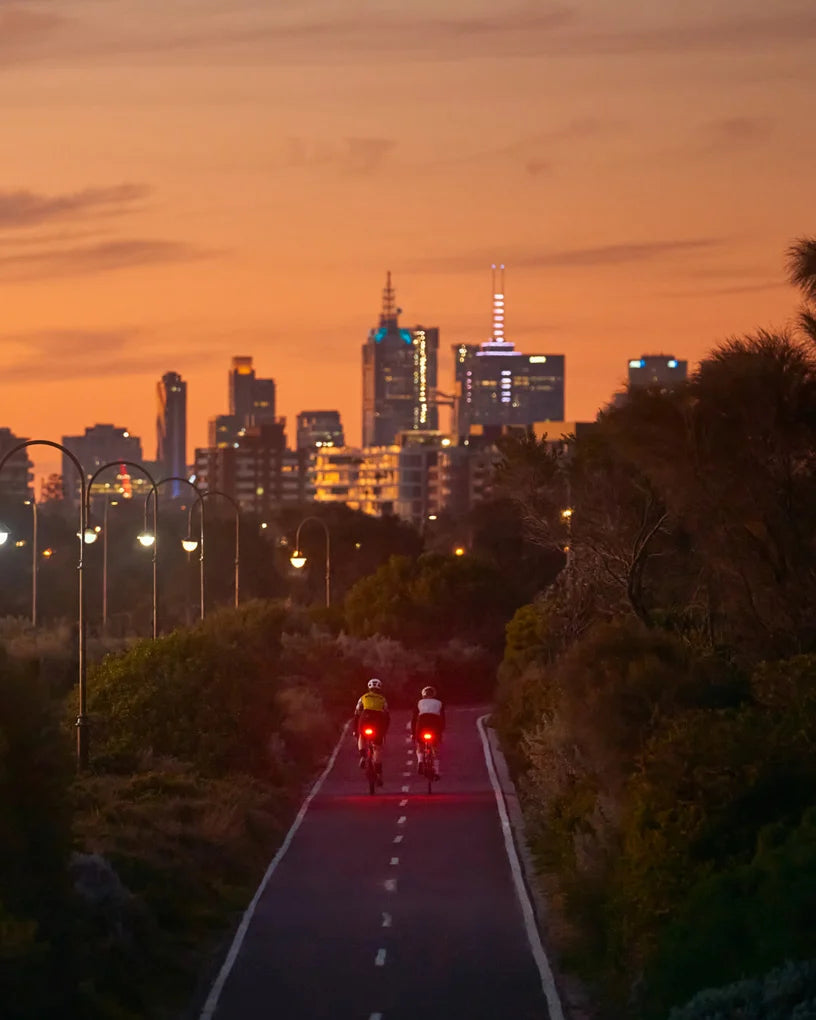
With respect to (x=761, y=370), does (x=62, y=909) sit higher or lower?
lower

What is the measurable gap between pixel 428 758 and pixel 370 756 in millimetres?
1341

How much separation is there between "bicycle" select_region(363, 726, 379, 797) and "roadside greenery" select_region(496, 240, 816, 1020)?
2.89 metres

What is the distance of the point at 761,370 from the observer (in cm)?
2998

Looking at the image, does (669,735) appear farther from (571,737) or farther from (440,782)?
(440,782)

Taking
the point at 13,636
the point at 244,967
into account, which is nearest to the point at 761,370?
the point at 244,967

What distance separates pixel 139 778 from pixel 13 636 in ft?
126

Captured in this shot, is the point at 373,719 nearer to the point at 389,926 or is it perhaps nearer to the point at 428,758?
the point at 428,758

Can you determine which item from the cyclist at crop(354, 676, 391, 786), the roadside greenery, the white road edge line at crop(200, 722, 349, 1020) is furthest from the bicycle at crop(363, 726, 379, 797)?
the roadside greenery

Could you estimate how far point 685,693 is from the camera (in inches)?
934

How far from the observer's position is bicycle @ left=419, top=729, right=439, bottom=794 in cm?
3781

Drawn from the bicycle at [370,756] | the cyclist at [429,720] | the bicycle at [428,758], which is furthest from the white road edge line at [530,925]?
the bicycle at [370,756]

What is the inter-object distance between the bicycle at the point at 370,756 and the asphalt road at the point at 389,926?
1030 mm

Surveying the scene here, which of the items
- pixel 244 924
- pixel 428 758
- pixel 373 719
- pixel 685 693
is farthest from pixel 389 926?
pixel 428 758

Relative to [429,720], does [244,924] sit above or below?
below
